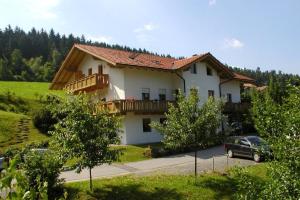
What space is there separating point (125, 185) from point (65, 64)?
978 inches

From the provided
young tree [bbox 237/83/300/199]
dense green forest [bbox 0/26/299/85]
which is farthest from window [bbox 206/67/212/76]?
dense green forest [bbox 0/26/299/85]

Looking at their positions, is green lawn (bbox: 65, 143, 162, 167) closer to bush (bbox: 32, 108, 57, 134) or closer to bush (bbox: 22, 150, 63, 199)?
bush (bbox: 22, 150, 63, 199)

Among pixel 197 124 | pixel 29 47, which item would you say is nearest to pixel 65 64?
pixel 197 124

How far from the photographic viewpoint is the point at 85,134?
17.8 m

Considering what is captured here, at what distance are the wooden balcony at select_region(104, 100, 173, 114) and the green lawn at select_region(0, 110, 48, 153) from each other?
995cm

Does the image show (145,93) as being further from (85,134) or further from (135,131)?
(85,134)

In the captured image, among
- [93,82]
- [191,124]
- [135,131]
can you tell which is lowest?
[135,131]

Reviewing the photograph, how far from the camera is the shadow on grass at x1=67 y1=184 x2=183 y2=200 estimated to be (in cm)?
1737

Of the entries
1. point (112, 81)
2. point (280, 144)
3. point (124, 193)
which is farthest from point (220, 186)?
point (112, 81)

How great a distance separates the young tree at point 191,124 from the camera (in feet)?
67.7

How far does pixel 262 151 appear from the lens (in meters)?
7.14

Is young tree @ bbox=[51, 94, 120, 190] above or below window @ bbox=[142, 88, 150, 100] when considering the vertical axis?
below

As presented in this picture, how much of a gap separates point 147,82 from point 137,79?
1.36 m

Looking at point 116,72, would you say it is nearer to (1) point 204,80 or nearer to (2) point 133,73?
(2) point 133,73
